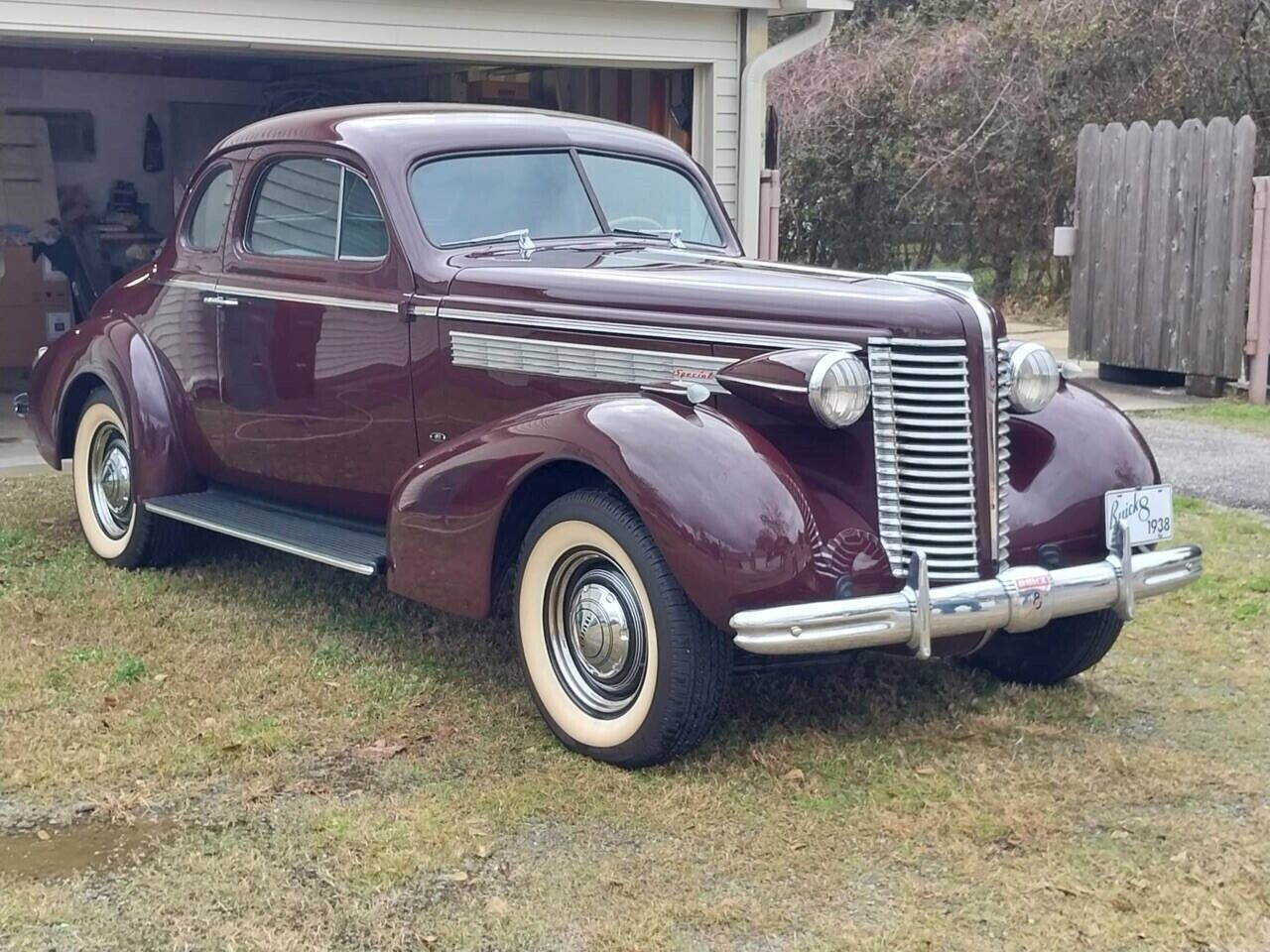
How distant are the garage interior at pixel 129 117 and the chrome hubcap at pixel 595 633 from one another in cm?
681

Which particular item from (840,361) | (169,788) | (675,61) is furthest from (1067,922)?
(675,61)

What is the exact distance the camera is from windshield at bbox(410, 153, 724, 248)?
5.25 meters

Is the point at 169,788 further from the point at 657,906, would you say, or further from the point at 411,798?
the point at 657,906

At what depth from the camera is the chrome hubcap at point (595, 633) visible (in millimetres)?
4172

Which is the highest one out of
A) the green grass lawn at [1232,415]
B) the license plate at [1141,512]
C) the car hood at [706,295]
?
the car hood at [706,295]

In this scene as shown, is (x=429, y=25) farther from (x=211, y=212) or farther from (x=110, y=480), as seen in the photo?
(x=110, y=480)

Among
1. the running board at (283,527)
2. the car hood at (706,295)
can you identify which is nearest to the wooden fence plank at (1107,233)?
the car hood at (706,295)

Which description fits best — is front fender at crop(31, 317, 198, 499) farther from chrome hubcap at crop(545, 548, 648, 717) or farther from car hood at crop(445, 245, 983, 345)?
chrome hubcap at crop(545, 548, 648, 717)

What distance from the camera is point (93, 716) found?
14.8 ft

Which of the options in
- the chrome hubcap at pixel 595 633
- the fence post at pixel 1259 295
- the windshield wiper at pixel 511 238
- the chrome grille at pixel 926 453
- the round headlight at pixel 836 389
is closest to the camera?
the round headlight at pixel 836 389

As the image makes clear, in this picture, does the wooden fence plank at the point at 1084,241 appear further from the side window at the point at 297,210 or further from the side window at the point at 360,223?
the side window at the point at 360,223

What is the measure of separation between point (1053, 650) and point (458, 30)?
19.7ft

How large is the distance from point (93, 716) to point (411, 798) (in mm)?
1180

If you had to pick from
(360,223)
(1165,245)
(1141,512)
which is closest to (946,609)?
(1141,512)
